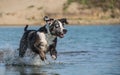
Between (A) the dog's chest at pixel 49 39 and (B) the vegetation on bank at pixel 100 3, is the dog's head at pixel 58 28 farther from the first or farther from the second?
(B) the vegetation on bank at pixel 100 3

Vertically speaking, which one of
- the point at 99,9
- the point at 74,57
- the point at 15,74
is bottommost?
the point at 99,9

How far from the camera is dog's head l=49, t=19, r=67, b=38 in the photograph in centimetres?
1922

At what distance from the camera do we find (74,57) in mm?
23344

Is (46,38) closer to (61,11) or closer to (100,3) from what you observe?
(61,11)

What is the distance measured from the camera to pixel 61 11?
80375mm

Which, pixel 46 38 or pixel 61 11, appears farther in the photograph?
pixel 61 11

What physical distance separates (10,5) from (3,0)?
14.7ft

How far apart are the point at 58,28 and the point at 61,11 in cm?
6106

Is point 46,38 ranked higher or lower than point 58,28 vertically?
lower

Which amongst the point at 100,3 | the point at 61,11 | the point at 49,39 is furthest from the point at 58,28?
the point at 100,3

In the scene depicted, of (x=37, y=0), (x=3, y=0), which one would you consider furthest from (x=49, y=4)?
(x=3, y=0)

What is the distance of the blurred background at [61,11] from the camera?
77188mm

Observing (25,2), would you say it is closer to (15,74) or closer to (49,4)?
(49,4)

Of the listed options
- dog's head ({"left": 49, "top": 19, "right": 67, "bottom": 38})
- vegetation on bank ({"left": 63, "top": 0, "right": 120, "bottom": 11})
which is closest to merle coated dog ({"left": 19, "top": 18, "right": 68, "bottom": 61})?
dog's head ({"left": 49, "top": 19, "right": 67, "bottom": 38})
